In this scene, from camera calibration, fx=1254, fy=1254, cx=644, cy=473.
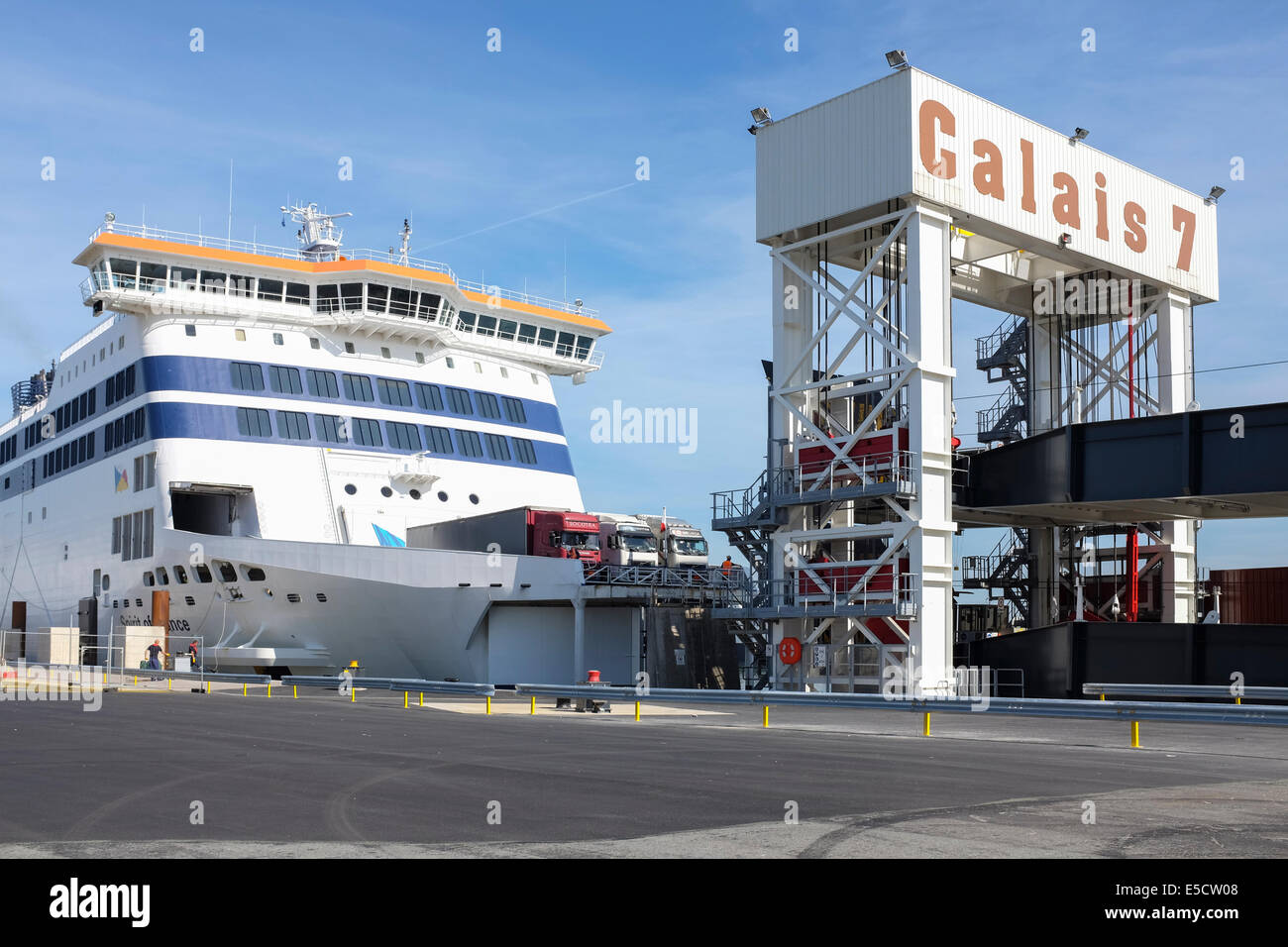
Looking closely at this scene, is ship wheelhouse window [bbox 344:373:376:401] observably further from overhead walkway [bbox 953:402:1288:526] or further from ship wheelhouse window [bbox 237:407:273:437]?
overhead walkway [bbox 953:402:1288:526]

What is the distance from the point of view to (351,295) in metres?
41.5

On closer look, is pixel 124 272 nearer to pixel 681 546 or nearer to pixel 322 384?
pixel 322 384

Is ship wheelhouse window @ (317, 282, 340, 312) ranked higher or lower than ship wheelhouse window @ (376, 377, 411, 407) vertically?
higher

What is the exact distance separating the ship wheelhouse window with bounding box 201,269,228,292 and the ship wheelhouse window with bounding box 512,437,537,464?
11.0m

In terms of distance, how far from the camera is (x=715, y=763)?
15359 mm

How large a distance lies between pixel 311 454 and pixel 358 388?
301 centimetres

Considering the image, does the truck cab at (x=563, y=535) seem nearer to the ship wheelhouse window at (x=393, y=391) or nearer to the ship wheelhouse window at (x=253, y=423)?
the ship wheelhouse window at (x=393, y=391)

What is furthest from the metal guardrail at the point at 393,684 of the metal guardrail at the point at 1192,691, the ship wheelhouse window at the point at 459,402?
the metal guardrail at the point at 1192,691

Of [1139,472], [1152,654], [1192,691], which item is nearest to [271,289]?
[1139,472]

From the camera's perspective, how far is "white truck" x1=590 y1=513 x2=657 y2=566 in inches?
1607

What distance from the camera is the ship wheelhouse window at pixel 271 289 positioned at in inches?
1619

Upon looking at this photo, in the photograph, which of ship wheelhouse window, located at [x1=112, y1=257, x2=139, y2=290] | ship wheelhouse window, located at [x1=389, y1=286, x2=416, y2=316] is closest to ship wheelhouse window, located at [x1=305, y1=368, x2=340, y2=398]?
ship wheelhouse window, located at [x1=389, y1=286, x2=416, y2=316]

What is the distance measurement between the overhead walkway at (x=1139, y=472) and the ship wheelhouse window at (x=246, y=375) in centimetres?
2175
